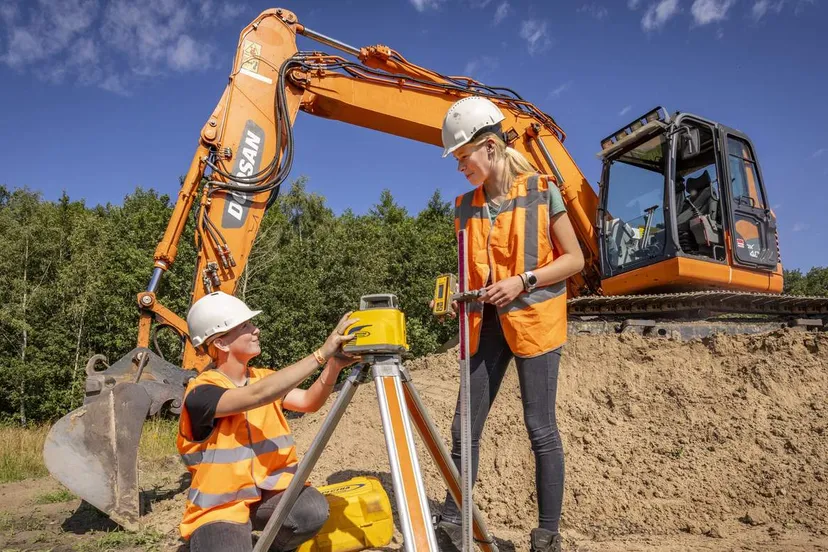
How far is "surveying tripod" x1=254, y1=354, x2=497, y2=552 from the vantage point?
1.77 metres

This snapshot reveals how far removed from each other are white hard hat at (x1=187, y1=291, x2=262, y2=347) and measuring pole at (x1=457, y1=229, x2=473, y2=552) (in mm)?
936

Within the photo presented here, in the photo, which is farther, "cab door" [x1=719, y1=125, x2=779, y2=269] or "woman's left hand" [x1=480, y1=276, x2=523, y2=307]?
"cab door" [x1=719, y1=125, x2=779, y2=269]

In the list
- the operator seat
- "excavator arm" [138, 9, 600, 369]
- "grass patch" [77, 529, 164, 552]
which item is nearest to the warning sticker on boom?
"excavator arm" [138, 9, 600, 369]

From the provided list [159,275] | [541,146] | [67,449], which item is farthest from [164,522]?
[541,146]

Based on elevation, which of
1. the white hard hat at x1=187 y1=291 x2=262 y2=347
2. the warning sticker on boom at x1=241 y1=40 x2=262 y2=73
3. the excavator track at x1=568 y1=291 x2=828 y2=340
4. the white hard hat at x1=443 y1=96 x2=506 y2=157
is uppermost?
the warning sticker on boom at x1=241 y1=40 x2=262 y2=73

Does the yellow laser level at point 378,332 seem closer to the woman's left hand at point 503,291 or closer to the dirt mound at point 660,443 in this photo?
the woman's left hand at point 503,291

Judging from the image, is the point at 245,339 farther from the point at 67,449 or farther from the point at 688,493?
the point at 688,493

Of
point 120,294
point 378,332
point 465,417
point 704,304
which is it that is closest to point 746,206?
point 704,304

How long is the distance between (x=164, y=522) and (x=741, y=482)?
441cm

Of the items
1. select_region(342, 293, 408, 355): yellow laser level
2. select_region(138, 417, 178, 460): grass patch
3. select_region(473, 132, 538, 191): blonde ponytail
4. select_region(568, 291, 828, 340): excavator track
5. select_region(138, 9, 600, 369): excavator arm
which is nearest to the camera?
select_region(342, 293, 408, 355): yellow laser level

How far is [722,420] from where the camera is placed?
16.9 feet

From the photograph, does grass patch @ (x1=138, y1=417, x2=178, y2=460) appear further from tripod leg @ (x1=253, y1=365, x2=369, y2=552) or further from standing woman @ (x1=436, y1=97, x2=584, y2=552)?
tripod leg @ (x1=253, y1=365, x2=369, y2=552)

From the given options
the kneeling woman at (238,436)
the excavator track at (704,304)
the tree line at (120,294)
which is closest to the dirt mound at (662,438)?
the excavator track at (704,304)

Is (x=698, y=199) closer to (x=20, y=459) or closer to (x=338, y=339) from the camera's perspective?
(x=338, y=339)
